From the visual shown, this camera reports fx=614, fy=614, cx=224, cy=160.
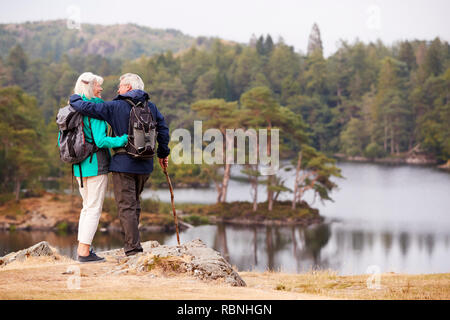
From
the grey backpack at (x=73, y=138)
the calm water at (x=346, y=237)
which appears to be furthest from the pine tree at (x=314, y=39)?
the grey backpack at (x=73, y=138)

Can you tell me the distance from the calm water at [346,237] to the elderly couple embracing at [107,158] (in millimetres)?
11519

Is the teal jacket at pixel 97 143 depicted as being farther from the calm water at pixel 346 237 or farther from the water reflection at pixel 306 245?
the water reflection at pixel 306 245

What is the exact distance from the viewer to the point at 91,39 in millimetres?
150250

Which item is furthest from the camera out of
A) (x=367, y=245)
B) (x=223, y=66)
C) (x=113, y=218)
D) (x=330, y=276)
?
(x=223, y=66)

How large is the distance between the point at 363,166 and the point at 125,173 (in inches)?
1841

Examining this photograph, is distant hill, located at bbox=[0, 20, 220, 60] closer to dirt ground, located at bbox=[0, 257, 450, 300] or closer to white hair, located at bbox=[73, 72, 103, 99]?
white hair, located at bbox=[73, 72, 103, 99]

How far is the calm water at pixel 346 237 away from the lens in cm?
2077

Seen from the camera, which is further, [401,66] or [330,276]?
[401,66]

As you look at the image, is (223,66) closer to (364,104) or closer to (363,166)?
(364,104)

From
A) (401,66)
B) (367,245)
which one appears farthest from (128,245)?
(401,66)
